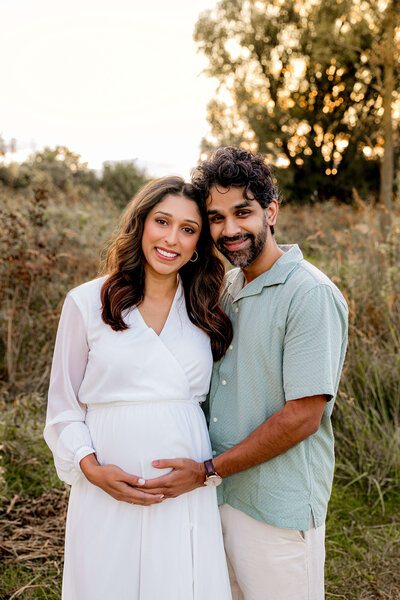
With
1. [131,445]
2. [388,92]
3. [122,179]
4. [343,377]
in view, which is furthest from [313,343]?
[388,92]

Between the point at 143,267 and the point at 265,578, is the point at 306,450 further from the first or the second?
the point at 143,267

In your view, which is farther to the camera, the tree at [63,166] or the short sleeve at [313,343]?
the tree at [63,166]

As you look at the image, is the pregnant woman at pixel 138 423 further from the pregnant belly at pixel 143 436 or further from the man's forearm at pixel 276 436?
the man's forearm at pixel 276 436

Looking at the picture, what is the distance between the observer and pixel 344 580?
302 cm

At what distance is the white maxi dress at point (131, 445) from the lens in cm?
191

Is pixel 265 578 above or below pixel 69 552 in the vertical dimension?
below

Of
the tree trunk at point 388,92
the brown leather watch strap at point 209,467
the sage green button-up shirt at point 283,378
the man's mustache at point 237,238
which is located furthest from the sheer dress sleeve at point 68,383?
the tree trunk at point 388,92

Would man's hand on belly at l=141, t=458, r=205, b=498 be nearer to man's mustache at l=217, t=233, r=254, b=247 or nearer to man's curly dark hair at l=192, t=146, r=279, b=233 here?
man's mustache at l=217, t=233, r=254, b=247

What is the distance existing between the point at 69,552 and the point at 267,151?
18.3 metres

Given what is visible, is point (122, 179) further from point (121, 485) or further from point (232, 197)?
point (121, 485)

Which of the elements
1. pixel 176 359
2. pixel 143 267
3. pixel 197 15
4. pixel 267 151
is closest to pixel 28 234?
pixel 143 267

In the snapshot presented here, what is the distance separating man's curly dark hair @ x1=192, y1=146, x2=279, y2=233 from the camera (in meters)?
2.13

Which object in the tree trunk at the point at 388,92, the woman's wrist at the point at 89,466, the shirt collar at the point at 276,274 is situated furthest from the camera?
the tree trunk at the point at 388,92

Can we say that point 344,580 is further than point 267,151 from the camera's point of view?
No
